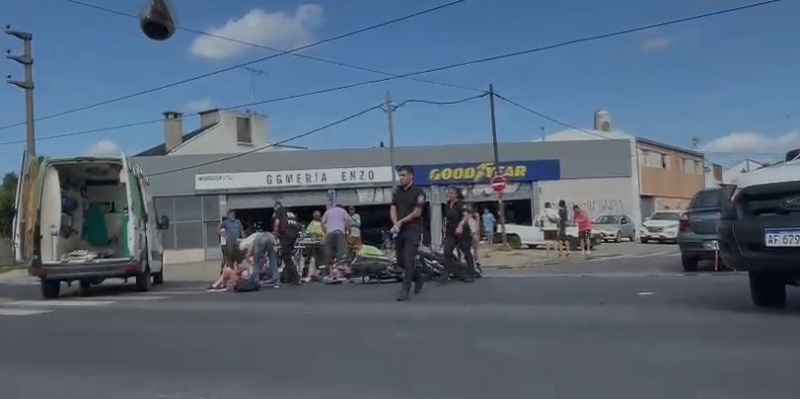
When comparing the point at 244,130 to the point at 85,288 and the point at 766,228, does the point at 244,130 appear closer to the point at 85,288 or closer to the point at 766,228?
the point at 85,288

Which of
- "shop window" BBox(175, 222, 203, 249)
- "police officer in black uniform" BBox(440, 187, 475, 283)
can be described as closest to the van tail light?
"police officer in black uniform" BBox(440, 187, 475, 283)

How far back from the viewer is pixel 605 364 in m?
5.89

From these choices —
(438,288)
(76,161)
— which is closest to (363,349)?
(438,288)

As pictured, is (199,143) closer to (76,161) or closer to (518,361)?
(76,161)

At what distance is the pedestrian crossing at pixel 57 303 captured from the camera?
11.8m

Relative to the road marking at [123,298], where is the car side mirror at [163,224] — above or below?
above

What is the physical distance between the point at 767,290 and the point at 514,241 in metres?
25.3

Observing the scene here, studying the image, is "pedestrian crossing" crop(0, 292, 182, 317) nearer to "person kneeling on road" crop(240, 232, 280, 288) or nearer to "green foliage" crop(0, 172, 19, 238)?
"person kneeling on road" crop(240, 232, 280, 288)

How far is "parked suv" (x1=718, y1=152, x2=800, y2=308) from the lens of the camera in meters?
7.46

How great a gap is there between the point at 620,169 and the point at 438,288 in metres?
32.9

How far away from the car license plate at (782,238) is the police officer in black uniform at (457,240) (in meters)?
6.46

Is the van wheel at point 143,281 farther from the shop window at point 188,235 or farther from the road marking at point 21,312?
the shop window at point 188,235

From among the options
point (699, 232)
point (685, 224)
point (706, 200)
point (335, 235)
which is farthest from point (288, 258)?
point (706, 200)

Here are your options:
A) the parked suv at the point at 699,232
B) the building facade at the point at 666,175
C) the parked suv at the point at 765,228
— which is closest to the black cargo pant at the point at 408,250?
the parked suv at the point at 765,228
